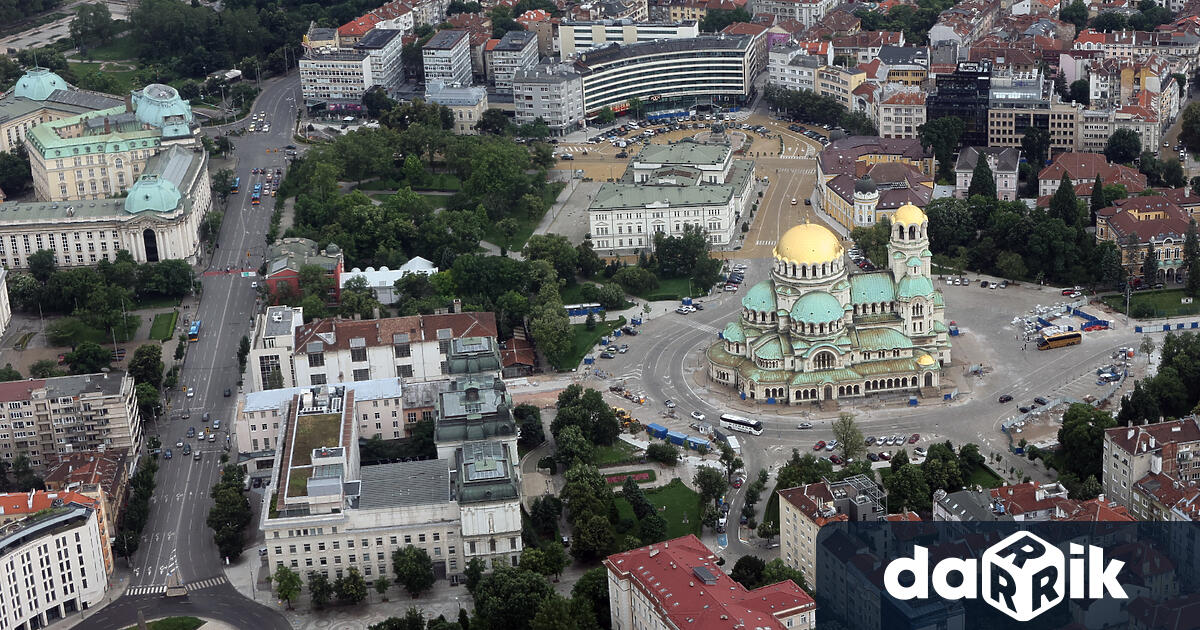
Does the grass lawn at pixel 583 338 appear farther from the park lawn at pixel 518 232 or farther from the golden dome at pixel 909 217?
the golden dome at pixel 909 217

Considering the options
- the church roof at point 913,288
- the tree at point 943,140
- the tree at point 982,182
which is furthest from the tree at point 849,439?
the tree at point 943,140

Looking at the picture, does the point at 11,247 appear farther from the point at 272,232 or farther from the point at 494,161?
the point at 494,161

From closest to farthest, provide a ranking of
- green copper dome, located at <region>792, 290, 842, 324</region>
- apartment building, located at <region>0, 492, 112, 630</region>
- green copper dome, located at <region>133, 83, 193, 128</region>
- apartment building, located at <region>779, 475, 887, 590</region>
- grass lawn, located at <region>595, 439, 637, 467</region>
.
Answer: apartment building, located at <region>779, 475, 887, 590</region> → apartment building, located at <region>0, 492, 112, 630</region> → grass lawn, located at <region>595, 439, 637, 467</region> → green copper dome, located at <region>792, 290, 842, 324</region> → green copper dome, located at <region>133, 83, 193, 128</region>

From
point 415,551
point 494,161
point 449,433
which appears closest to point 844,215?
point 494,161

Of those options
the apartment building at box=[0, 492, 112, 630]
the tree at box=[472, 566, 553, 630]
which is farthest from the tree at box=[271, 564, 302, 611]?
the apartment building at box=[0, 492, 112, 630]

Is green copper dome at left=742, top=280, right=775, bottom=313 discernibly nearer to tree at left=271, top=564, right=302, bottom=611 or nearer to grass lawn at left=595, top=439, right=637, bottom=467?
grass lawn at left=595, top=439, right=637, bottom=467
